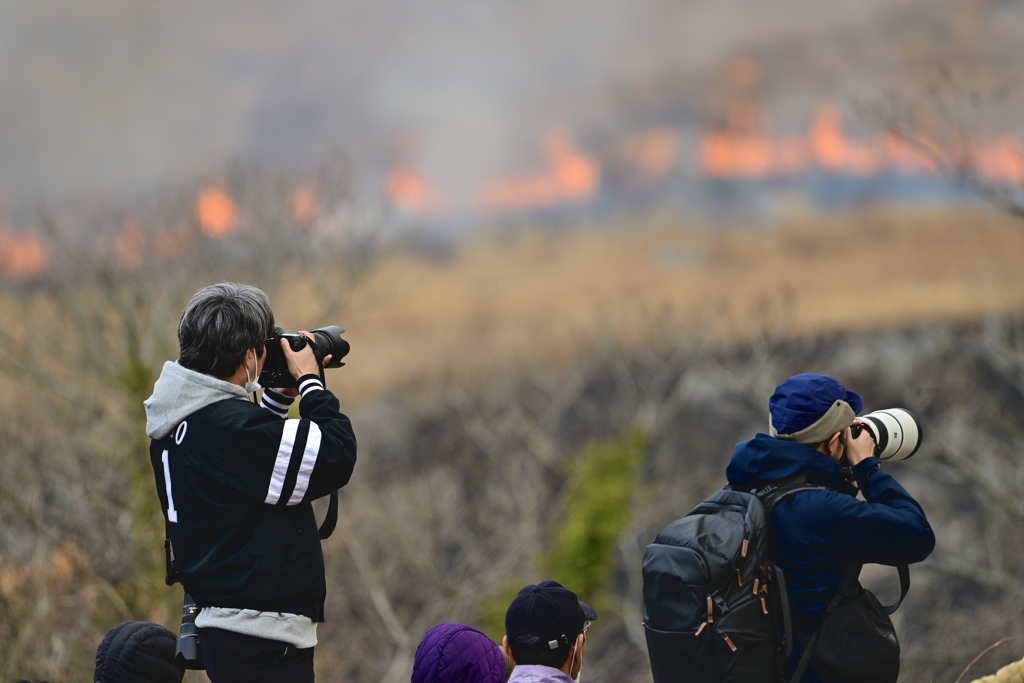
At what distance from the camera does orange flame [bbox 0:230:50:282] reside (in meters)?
23.0

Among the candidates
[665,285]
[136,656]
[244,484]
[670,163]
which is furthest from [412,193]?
[244,484]

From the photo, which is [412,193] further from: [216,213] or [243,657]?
[243,657]

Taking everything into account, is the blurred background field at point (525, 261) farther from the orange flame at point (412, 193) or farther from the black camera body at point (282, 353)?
the black camera body at point (282, 353)

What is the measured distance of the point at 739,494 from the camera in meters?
3.08

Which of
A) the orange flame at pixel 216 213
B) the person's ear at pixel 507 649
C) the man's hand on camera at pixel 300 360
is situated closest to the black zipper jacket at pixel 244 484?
the man's hand on camera at pixel 300 360

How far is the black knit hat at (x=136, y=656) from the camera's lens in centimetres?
313

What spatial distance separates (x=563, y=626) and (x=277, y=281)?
20940 millimetres

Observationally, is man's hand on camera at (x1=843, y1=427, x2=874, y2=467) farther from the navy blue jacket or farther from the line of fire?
the line of fire

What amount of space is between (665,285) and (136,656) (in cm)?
3400

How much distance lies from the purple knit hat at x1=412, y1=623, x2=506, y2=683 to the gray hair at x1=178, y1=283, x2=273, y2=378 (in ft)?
3.09

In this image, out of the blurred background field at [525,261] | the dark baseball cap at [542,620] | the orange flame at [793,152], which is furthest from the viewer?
the orange flame at [793,152]

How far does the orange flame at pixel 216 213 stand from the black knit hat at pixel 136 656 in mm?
20347

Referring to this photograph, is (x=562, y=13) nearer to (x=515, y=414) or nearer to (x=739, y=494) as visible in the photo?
(x=515, y=414)

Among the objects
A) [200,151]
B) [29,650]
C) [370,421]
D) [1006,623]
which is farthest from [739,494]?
[200,151]
